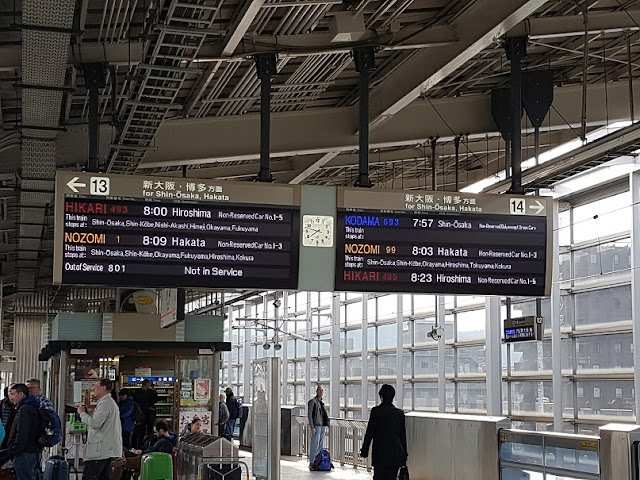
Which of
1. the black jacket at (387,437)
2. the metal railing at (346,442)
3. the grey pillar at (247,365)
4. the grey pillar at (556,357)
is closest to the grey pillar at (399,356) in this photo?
the metal railing at (346,442)

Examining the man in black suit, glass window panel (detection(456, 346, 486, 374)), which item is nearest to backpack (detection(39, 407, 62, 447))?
the man in black suit

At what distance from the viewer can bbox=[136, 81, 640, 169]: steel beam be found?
1109cm

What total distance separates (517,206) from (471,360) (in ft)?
39.4

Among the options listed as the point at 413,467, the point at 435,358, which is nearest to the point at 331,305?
the point at 435,358

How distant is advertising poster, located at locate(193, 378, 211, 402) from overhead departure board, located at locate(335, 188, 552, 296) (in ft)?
32.3

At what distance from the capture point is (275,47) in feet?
28.1

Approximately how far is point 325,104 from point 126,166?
8.04 feet

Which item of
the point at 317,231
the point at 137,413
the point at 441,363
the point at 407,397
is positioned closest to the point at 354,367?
the point at 407,397

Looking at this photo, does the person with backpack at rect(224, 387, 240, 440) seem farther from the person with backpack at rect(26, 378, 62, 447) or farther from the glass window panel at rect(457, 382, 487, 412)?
the person with backpack at rect(26, 378, 62, 447)

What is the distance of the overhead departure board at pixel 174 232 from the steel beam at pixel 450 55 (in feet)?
6.93

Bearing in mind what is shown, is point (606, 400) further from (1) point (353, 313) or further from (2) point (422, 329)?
(1) point (353, 313)

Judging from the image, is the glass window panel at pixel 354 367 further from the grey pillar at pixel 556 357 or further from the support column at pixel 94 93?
the support column at pixel 94 93

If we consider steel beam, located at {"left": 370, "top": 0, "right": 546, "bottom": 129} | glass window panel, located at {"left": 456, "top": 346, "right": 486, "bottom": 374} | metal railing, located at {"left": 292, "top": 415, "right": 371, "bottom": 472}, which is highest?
steel beam, located at {"left": 370, "top": 0, "right": 546, "bottom": 129}

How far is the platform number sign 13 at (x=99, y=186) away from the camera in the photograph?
7477 mm
